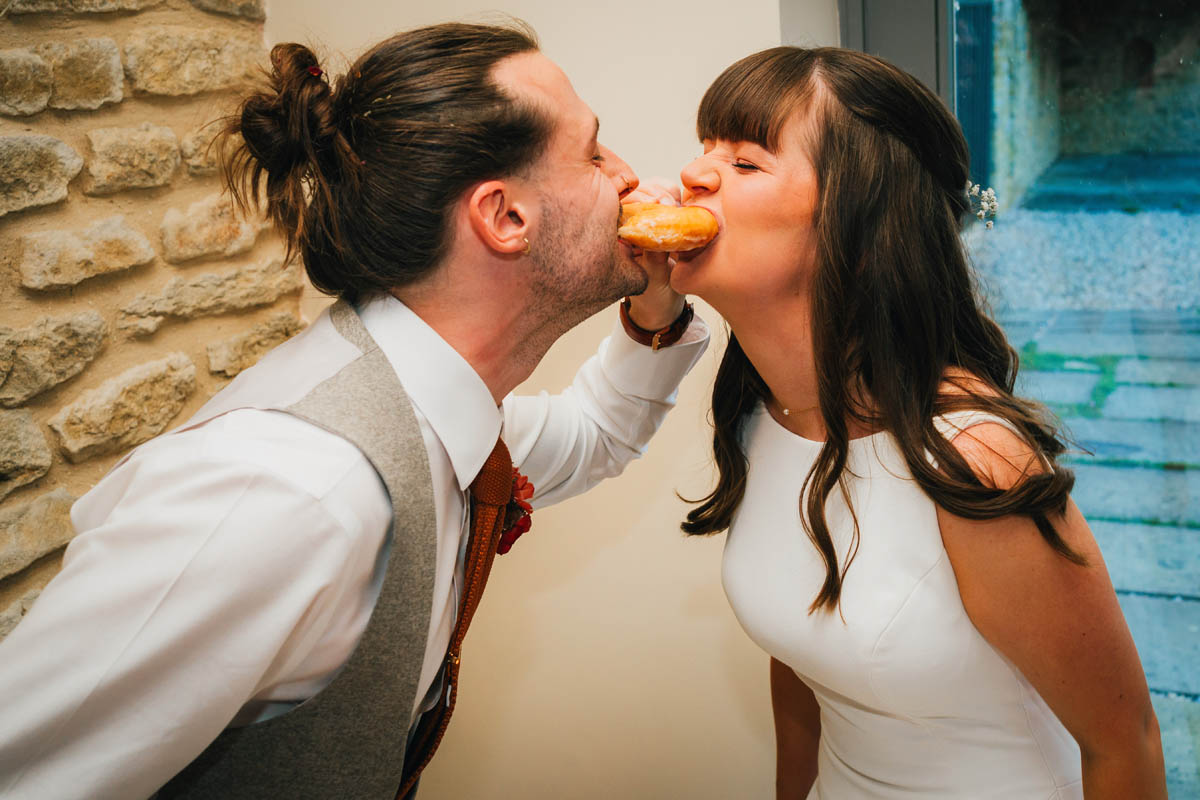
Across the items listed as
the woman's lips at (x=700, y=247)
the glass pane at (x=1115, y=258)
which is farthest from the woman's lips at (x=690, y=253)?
the glass pane at (x=1115, y=258)

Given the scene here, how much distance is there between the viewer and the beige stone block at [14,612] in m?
1.44

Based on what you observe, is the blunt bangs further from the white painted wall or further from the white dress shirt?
the white dress shirt

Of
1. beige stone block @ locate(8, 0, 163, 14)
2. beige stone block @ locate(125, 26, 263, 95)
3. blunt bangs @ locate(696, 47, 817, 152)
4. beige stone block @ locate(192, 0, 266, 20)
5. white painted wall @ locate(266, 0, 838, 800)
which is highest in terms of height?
beige stone block @ locate(8, 0, 163, 14)

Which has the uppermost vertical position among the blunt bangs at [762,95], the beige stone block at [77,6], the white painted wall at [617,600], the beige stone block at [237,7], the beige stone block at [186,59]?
the beige stone block at [77,6]

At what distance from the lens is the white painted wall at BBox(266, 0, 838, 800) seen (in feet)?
5.94

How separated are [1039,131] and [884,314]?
0.91 metres

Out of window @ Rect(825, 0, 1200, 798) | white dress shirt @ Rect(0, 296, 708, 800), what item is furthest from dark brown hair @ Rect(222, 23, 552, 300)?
window @ Rect(825, 0, 1200, 798)

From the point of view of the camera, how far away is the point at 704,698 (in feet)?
6.70

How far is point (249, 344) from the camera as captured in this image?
2.00 metres

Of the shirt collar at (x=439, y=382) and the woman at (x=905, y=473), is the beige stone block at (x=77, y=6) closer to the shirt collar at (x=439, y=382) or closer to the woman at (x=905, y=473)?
the shirt collar at (x=439, y=382)

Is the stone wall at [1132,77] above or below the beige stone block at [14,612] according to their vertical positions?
above

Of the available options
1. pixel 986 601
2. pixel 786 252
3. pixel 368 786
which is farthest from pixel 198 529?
pixel 986 601

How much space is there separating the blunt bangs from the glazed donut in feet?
0.40

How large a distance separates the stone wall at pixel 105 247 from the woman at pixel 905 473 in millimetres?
1039
